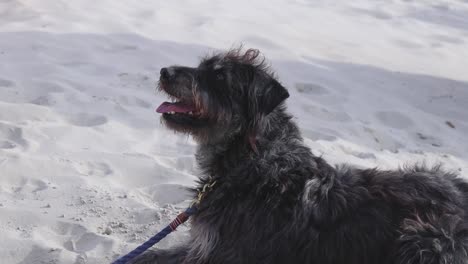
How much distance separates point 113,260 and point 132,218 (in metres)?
0.50

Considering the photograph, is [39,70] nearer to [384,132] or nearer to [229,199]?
[384,132]

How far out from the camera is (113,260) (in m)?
4.12

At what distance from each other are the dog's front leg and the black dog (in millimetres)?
204

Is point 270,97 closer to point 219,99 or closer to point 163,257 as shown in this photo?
point 219,99

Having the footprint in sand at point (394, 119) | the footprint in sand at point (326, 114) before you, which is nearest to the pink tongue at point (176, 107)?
the footprint in sand at point (326, 114)

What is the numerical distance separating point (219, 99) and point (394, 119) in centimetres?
382

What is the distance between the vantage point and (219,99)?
365cm

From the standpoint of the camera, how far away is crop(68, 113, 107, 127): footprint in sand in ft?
19.4

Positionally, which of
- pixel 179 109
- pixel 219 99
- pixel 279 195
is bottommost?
pixel 279 195

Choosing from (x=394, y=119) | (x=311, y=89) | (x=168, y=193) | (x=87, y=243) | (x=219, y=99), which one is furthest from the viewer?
(x=311, y=89)

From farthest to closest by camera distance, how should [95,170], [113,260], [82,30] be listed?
[82,30] < [95,170] < [113,260]

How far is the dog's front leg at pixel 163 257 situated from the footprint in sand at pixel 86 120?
6.70 ft

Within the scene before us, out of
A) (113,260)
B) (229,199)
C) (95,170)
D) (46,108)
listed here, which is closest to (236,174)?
(229,199)

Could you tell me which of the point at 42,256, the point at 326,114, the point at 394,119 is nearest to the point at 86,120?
the point at 42,256
